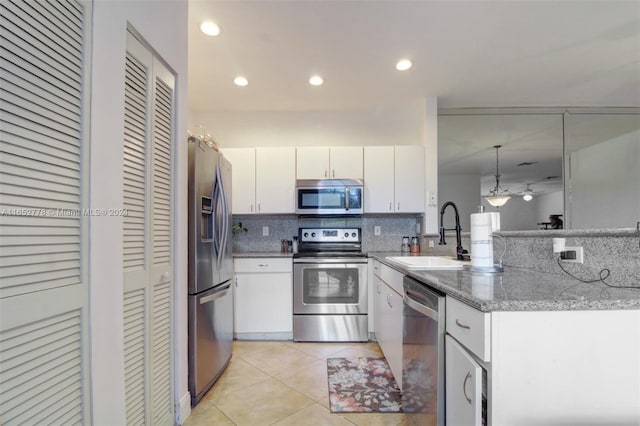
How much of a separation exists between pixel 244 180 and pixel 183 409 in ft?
7.09

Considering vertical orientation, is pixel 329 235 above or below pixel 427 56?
below

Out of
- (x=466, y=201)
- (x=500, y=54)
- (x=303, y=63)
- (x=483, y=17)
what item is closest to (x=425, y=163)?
(x=466, y=201)

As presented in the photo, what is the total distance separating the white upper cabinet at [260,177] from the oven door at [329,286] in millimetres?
773

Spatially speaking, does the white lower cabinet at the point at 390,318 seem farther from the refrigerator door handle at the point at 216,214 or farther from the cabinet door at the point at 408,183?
the refrigerator door handle at the point at 216,214

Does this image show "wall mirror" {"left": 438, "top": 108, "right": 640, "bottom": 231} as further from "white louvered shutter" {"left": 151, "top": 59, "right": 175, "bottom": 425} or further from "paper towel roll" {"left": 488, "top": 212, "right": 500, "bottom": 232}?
"white louvered shutter" {"left": 151, "top": 59, "right": 175, "bottom": 425}

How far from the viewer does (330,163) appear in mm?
3197

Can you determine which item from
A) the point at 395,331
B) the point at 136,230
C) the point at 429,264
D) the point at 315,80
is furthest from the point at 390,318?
the point at 315,80

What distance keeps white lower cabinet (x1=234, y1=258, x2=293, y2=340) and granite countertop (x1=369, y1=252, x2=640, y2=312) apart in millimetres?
1820

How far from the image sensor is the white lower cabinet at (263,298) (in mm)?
2902

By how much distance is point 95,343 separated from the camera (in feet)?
3.35

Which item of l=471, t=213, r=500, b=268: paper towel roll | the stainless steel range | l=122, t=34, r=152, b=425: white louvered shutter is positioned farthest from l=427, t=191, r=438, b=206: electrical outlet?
l=122, t=34, r=152, b=425: white louvered shutter

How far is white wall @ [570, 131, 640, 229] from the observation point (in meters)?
3.53

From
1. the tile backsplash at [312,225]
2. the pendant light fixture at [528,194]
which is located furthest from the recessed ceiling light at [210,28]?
the pendant light fixture at [528,194]

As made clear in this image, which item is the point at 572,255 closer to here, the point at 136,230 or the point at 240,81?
the point at 136,230
